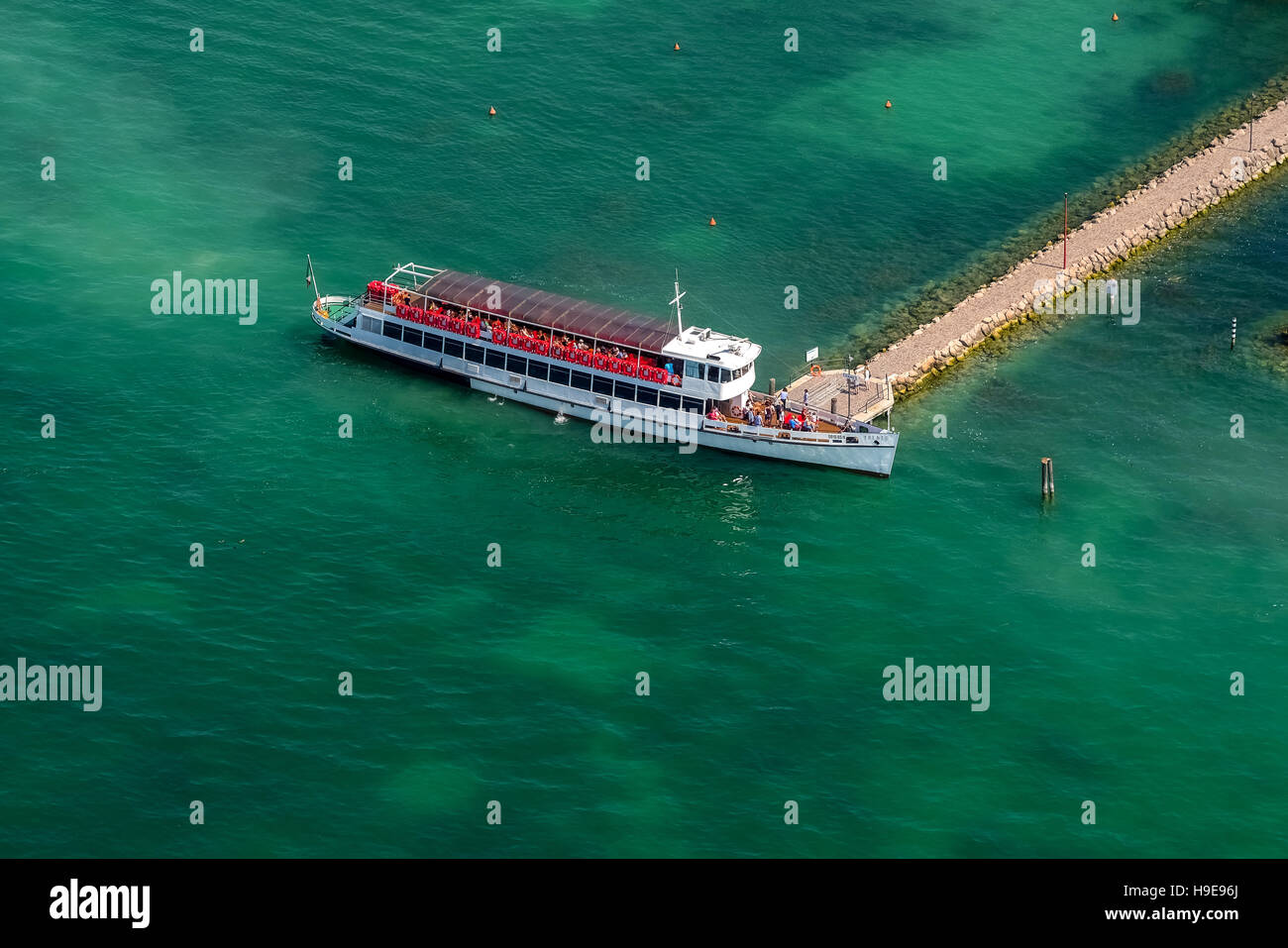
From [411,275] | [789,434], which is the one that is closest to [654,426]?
[789,434]

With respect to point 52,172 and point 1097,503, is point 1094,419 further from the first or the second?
point 52,172

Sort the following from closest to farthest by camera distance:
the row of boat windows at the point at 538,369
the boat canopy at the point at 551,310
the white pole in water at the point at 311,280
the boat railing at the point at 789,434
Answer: the boat railing at the point at 789,434 → the row of boat windows at the point at 538,369 → the boat canopy at the point at 551,310 → the white pole in water at the point at 311,280

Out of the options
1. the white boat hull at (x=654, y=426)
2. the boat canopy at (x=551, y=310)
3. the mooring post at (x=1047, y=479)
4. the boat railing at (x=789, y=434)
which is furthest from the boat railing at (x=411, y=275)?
the mooring post at (x=1047, y=479)

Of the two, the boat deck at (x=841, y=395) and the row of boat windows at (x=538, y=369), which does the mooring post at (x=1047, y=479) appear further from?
the row of boat windows at (x=538, y=369)

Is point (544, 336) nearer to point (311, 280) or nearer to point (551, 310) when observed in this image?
point (551, 310)
